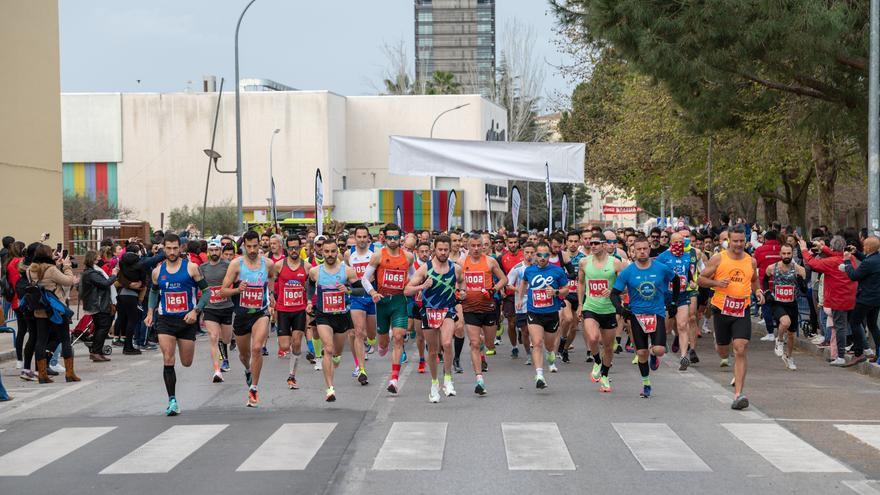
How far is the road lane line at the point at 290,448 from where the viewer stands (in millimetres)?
9008

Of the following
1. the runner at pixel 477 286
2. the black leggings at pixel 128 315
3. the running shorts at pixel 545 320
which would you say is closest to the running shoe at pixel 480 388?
the runner at pixel 477 286

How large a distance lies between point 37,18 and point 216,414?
2136 cm

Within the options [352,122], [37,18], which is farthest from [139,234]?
[352,122]

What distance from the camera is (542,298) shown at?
13922 mm

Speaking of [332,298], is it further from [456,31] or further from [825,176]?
[456,31]

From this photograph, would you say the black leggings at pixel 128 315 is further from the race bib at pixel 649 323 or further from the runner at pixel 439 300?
the race bib at pixel 649 323

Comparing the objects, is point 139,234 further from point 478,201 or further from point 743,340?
point 478,201

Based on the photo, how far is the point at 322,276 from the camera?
1346cm

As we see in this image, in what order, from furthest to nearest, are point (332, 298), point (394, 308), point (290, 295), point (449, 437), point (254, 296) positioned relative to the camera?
1. point (394, 308)
2. point (290, 295)
3. point (332, 298)
4. point (254, 296)
5. point (449, 437)

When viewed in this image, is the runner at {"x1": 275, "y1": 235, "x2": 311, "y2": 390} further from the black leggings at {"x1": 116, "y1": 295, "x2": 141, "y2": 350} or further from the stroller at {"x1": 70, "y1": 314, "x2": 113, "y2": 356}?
the stroller at {"x1": 70, "y1": 314, "x2": 113, "y2": 356}

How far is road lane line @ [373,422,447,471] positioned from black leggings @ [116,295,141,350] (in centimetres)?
929

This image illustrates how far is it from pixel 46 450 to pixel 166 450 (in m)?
1.11

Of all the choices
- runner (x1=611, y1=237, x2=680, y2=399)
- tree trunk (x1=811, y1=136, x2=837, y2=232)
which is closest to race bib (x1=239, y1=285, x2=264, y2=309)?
runner (x1=611, y1=237, x2=680, y2=399)

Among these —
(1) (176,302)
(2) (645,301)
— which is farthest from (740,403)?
(1) (176,302)
